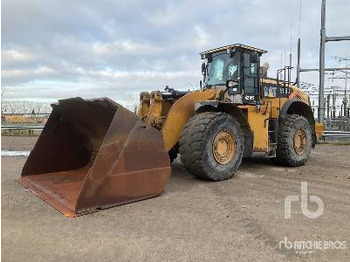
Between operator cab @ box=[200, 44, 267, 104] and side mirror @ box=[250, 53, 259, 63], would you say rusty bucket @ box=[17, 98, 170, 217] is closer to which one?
operator cab @ box=[200, 44, 267, 104]

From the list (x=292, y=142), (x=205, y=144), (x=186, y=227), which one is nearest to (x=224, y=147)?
(x=205, y=144)

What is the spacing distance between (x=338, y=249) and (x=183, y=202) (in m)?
2.46

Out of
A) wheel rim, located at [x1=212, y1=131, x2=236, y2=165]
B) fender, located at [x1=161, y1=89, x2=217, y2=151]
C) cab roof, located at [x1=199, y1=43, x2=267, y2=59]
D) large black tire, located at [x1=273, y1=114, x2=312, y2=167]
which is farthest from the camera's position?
large black tire, located at [x1=273, y1=114, x2=312, y2=167]

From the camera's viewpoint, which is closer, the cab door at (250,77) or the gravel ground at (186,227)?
the gravel ground at (186,227)

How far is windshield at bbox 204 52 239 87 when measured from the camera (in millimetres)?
8953

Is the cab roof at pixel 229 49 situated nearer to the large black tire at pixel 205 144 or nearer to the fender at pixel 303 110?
the fender at pixel 303 110

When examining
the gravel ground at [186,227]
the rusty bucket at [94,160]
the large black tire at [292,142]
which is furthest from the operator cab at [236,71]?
the rusty bucket at [94,160]

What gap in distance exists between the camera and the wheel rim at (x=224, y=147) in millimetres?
7589

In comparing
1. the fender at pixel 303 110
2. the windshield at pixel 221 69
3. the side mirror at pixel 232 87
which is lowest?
the fender at pixel 303 110

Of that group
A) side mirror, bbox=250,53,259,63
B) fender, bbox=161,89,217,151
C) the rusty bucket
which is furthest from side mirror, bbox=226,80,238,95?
the rusty bucket

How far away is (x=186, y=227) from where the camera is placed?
4.88 meters

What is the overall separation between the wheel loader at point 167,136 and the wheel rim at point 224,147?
18mm

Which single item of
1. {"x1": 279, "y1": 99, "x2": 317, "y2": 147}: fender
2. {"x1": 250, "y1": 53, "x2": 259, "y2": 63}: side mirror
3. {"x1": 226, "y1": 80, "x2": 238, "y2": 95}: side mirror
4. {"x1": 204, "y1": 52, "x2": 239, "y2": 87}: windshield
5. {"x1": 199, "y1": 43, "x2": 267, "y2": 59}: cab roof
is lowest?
{"x1": 279, "y1": 99, "x2": 317, "y2": 147}: fender

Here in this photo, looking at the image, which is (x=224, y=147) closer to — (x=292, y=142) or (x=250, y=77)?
(x=250, y=77)
